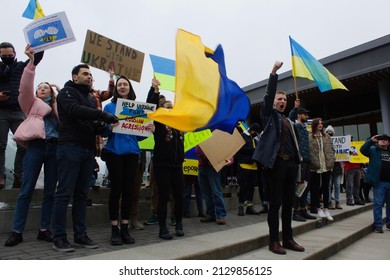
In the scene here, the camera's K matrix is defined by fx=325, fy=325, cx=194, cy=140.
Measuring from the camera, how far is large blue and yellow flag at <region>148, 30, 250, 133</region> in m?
3.39

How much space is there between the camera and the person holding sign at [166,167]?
4375 mm

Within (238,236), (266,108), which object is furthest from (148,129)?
(238,236)

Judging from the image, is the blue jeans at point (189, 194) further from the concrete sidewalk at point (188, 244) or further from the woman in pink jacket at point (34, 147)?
the woman in pink jacket at point (34, 147)

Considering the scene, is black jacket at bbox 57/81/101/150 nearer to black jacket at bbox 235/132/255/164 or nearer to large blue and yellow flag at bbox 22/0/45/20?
large blue and yellow flag at bbox 22/0/45/20

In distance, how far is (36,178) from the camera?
3881 millimetres

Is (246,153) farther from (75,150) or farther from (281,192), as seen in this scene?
(75,150)

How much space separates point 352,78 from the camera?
50.6ft

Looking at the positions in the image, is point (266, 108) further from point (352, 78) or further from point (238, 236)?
point (352, 78)

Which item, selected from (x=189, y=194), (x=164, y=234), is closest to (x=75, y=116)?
(x=164, y=234)

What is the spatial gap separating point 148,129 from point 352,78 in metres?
14.0

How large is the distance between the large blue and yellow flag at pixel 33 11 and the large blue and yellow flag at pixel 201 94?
3064mm

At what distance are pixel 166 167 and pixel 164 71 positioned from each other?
3.17m

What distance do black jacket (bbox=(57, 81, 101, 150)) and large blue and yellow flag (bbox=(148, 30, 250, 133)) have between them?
0.79 m

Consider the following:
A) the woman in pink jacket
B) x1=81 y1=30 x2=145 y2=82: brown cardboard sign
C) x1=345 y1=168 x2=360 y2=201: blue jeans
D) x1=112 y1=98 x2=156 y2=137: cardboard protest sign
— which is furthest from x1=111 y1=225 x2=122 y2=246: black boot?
x1=345 y1=168 x2=360 y2=201: blue jeans
